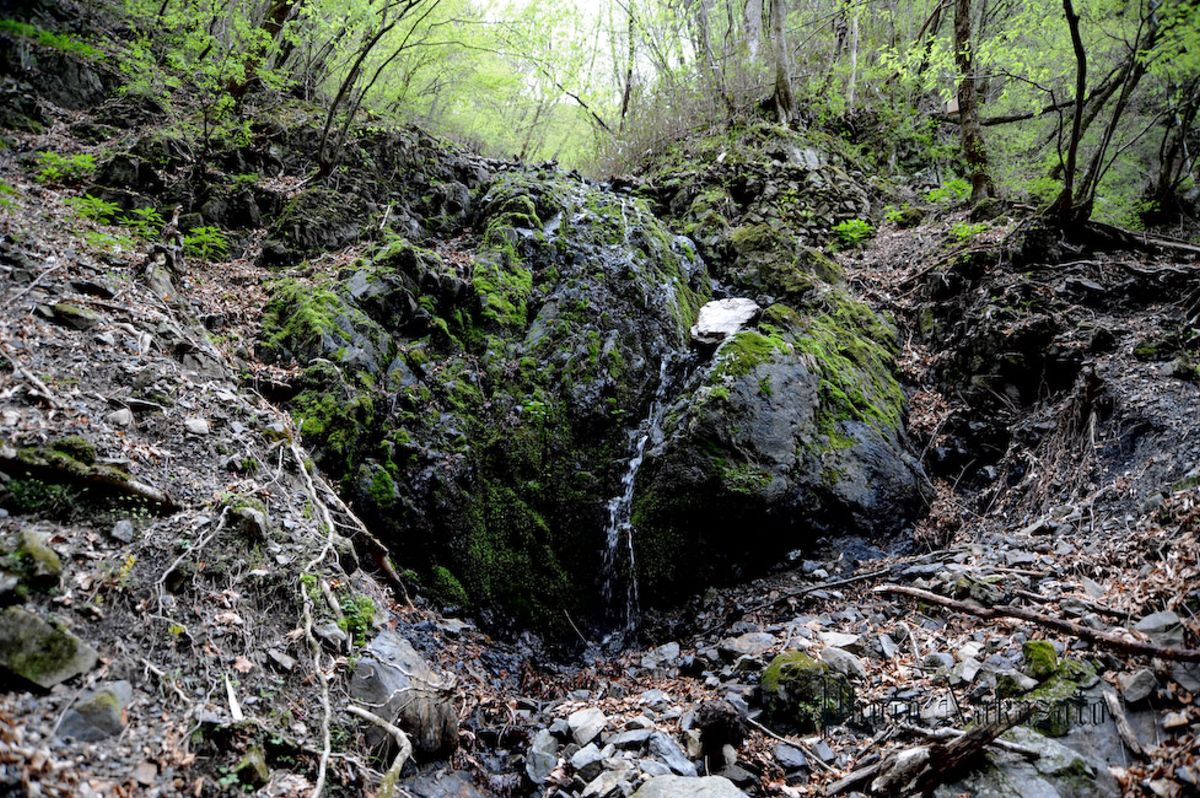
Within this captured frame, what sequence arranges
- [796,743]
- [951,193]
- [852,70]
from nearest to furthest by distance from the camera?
[796,743], [951,193], [852,70]

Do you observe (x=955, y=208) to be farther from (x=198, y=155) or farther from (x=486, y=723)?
(x=198, y=155)

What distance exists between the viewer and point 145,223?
5668 mm

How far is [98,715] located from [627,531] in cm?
418

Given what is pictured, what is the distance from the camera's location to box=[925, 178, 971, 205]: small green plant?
9773 millimetres

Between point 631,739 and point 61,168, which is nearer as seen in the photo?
point 631,739

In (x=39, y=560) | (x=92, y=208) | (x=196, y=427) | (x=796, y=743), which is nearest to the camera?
(x=39, y=560)

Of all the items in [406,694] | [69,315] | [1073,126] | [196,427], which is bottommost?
[406,694]

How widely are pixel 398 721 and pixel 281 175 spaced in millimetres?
7481

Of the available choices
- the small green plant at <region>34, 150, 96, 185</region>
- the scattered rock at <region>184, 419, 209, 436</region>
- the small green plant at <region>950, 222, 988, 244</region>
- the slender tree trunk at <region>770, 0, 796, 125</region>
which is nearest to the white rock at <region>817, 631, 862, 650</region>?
the scattered rock at <region>184, 419, 209, 436</region>

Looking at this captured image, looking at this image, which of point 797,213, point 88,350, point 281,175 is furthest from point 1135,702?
point 281,175

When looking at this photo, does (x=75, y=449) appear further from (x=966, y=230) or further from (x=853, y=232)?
(x=853, y=232)

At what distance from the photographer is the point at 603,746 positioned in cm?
352

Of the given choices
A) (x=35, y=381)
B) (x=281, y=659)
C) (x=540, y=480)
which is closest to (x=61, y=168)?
(x=35, y=381)

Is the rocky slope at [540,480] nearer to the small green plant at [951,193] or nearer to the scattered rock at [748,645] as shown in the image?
the scattered rock at [748,645]
